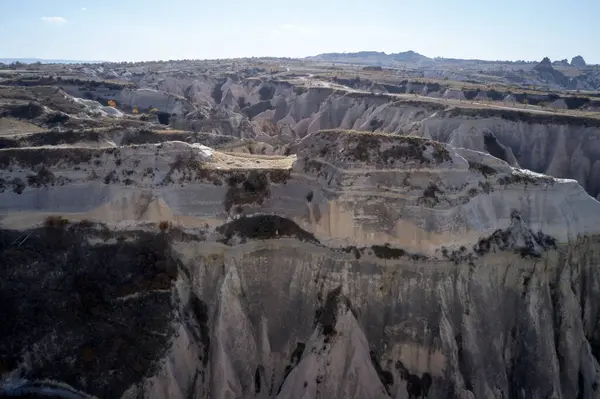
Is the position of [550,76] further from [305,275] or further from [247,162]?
[305,275]

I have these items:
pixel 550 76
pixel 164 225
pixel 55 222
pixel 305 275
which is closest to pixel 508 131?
pixel 305 275

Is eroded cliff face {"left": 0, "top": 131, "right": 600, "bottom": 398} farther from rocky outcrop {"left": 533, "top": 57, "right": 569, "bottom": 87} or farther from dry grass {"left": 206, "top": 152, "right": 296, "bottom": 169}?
rocky outcrop {"left": 533, "top": 57, "right": 569, "bottom": 87}

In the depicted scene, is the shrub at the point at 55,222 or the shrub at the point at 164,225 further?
the shrub at the point at 164,225

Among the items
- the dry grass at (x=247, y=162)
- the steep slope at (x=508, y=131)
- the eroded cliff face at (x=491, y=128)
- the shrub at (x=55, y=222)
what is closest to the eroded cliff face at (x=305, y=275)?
the shrub at (x=55, y=222)

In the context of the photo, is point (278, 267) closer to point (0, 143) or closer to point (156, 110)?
point (0, 143)

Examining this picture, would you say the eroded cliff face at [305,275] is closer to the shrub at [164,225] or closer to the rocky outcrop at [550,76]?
the shrub at [164,225]

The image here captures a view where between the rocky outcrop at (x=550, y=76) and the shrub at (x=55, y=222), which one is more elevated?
the rocky outcrop at (x=550, y=76)

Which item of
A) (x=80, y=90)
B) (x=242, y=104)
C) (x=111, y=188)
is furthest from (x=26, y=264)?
(x=242, y=104)

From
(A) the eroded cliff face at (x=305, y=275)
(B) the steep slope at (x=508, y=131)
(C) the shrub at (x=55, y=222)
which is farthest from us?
(B) the steep slope at (x=508, y=131)
